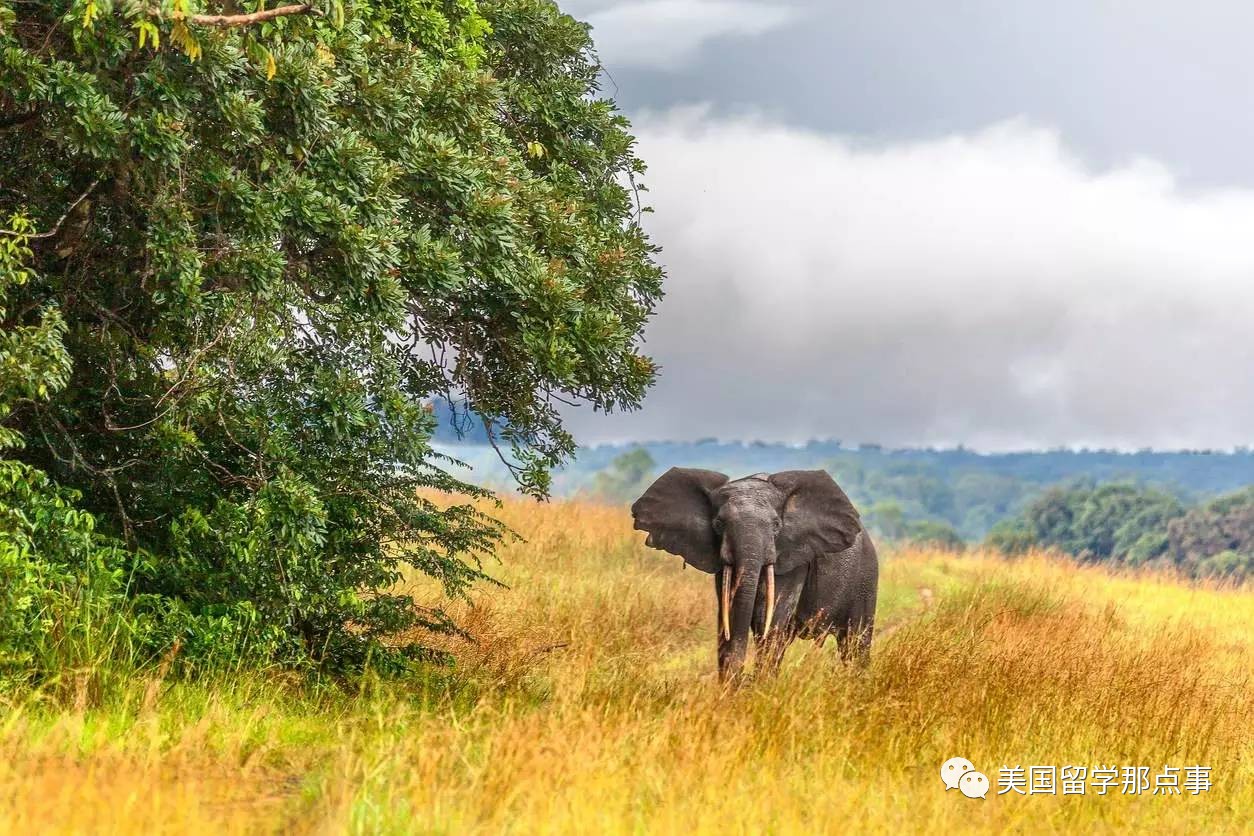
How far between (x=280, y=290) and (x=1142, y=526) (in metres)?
60.2

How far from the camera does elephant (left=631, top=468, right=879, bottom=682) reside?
40.0ft

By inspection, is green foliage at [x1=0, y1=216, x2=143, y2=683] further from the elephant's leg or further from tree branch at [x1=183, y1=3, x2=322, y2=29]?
the elephant's leg

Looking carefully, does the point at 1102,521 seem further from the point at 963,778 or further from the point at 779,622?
the point at 963,778

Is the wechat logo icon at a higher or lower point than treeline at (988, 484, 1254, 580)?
lower

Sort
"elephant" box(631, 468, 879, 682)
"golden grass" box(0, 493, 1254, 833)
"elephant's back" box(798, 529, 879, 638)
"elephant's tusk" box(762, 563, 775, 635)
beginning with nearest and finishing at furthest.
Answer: "golden grass" box(0, 493, 1254, 833)
"elephant" box(631, 468, 879, 682)
"elephant's tusk" box(762, 563, 775, 635)
"elephant's back" box(798, 529, 879, 638)

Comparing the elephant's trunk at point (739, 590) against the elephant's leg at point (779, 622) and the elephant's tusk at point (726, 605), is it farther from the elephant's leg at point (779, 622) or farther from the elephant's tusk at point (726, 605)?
the elephant's leg at point (779, 622)

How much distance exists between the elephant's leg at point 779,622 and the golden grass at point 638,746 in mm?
483

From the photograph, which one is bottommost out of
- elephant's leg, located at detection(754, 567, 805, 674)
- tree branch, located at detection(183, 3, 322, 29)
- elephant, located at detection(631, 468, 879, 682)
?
elephant's leg, located at detection(754, 567, 805, 674)

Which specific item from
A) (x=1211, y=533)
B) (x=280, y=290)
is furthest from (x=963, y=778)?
(x=1211, y=533)

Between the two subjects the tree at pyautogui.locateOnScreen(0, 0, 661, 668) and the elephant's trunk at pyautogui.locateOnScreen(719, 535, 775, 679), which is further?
the elephant's trunk at pyautogui.locateOnScreen(719, 535, 775, 679)

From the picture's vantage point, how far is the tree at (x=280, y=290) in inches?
403

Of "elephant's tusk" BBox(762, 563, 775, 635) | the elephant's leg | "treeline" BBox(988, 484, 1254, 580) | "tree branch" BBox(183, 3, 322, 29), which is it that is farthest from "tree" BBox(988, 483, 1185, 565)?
"tree branch" BBox(183, 3, 322, 29)

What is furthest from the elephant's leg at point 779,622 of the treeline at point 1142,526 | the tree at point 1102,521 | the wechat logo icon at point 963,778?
the tree at point 1102,521

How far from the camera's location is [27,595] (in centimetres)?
976
